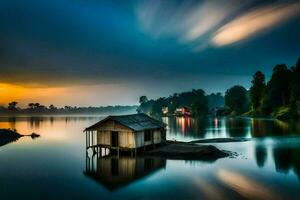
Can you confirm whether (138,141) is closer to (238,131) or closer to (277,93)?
(238,131)

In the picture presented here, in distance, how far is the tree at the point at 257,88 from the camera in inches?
6294

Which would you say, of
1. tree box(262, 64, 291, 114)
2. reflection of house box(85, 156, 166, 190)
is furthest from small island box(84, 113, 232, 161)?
tree box(262, 64, 291, 114)

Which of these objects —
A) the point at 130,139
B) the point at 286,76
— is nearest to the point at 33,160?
the point at 130,139

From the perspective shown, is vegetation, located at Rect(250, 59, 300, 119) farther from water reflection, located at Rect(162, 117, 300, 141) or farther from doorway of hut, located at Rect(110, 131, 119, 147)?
doorway of hut, located at Rect(110, 131, 119, 147)

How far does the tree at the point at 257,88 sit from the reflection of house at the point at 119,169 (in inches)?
4935

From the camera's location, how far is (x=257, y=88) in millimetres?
160875

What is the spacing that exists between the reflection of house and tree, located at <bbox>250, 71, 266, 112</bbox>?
411 ft

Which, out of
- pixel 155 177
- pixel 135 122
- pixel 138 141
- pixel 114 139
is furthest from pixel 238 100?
pixel 155 177

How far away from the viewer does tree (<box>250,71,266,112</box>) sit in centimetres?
15986

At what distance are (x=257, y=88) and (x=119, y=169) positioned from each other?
440 feet

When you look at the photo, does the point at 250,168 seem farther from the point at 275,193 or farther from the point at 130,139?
the point at 130,139

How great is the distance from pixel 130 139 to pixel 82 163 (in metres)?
8.53

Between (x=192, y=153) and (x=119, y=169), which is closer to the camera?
(x=119, y=169)

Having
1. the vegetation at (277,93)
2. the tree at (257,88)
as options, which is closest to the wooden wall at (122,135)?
the vegetation at (277,93)
